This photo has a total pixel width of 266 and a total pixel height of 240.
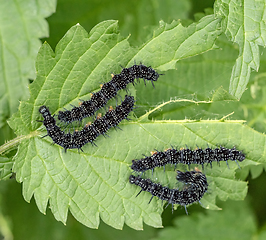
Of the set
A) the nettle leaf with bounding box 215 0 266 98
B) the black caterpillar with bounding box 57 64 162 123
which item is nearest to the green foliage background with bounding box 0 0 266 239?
the nettle leaf with bounding box 215 0 266 98

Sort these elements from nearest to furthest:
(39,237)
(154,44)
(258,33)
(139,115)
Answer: (258,33) → (154,44) → (139,115) → (39,237)

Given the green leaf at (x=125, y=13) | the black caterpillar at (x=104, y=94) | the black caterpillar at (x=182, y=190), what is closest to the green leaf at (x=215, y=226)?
the black caterpillar at (x=182, y=190)

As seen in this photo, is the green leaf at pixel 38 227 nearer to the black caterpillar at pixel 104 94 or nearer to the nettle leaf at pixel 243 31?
the black caterpillar at pixel 104 94

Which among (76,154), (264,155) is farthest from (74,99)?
(264,155)

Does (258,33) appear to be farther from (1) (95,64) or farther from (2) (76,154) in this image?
(2) (76,154)

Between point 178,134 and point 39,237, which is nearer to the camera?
point 178,134
